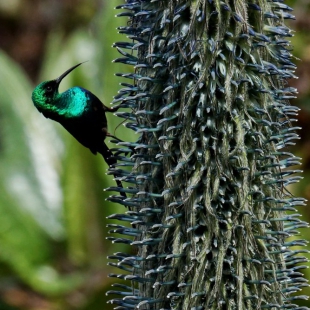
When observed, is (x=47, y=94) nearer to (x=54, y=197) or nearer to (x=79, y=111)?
(x=79, y=111)

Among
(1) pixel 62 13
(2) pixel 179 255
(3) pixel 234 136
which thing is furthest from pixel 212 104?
(1) pixel 62 13

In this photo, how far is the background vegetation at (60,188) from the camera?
6.12 meters

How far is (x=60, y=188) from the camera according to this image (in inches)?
278

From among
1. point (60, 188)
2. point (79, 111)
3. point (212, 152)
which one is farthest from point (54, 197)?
point (212, 152)

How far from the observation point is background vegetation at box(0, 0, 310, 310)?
6.12m

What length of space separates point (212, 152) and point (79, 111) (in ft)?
3.70

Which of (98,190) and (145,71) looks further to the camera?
(98,190)

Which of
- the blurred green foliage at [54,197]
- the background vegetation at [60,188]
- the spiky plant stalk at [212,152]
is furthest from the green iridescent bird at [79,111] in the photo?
the blurred green foliage at [54,197]

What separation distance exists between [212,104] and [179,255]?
500mm

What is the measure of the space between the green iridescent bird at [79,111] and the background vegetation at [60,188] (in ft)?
4.53

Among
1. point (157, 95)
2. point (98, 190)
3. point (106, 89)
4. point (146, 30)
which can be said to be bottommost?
point (157, 95)

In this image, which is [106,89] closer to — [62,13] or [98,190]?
[98,190]

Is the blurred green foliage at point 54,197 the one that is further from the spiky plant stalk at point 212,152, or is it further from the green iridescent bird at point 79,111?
the spiky plant stalk at point 212,152

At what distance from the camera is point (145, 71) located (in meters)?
2.66
